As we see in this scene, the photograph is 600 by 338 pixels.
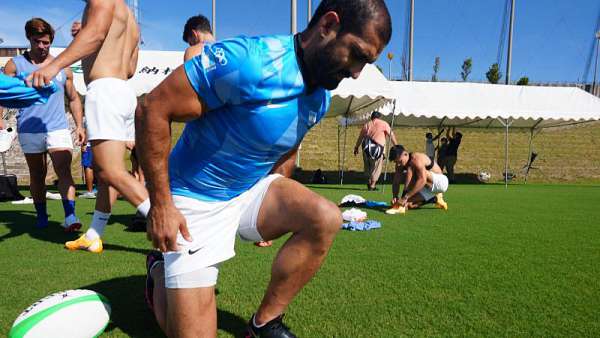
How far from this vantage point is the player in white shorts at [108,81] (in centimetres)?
261

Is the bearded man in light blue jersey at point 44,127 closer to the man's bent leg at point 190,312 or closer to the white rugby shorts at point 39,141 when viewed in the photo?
the white rugby shorts at point 39,141

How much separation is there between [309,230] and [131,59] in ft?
7.54

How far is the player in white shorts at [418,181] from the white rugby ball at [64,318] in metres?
5.50

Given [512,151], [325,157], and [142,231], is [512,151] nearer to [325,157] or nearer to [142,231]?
[325,157]

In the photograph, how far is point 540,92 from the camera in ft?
44.8

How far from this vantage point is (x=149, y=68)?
10.0 metres

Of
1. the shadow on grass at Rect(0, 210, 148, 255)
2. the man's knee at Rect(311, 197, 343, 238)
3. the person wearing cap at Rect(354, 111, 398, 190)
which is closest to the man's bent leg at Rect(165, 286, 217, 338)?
the man's knee at Rect(311, 197, 343, 238)

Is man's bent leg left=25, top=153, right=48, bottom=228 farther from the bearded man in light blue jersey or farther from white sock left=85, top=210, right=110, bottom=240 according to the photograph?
white sock left=85, top=210, right=110, bottom=240

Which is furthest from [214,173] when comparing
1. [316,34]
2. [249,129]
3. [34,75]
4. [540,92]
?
[540,92]

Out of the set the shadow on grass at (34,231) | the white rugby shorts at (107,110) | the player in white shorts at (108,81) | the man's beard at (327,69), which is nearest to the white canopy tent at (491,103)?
the shadow on grass at (34,231)

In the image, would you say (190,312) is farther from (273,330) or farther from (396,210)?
(396,210)

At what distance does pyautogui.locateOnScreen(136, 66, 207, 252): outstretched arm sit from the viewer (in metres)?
1.51

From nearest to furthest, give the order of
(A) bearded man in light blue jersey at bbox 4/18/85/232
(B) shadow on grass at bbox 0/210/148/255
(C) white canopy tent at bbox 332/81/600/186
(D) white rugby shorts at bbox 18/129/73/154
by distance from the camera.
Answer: (B) shadow on grass at bbox 0/210/148/255 → (A) bearded man in light blue jersey at bbox 4/18/85/232 → (D) white rugby shorts at bbox 18/129/73/154 → (C) white canopy tent at bbox 332/81/600/186

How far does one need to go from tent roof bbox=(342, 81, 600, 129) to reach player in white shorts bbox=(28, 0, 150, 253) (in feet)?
33.1
